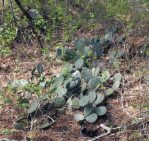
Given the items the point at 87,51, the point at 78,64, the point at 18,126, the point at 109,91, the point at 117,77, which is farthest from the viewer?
the point at 87,51

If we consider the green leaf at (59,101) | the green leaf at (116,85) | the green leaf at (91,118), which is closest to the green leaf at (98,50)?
the green leaf at (116,85)

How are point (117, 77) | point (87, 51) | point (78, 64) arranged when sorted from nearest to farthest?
point (117, 77) → point (78, 64) → point (87, 51)

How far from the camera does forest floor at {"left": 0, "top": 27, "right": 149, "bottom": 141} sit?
12.6ft

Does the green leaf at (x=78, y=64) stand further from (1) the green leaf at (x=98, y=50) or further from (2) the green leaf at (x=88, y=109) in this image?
(2) the green leaf at (x=88, y=109)

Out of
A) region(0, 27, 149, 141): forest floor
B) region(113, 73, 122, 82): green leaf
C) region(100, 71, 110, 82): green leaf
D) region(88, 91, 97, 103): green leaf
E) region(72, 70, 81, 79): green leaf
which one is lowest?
region(0, 27, 149, 141): forest floor

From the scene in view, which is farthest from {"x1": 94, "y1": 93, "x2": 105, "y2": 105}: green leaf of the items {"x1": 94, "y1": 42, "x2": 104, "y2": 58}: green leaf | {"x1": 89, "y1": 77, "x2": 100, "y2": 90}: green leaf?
{"x1": 94, "y1": 42, "x2": 104, "y2": 58}: green leaf

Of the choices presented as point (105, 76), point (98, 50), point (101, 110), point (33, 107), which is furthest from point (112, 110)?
point (98, 50)

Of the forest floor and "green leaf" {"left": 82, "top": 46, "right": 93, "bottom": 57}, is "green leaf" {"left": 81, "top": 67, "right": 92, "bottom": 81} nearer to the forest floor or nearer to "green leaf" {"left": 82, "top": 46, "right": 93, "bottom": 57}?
the forest floor

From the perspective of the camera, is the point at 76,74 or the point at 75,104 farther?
the point at 76,74

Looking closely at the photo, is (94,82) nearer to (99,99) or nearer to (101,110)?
(99,99)

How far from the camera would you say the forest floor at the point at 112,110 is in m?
3.83

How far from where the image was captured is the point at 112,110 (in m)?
4.14

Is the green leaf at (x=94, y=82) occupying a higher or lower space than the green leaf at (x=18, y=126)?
higher

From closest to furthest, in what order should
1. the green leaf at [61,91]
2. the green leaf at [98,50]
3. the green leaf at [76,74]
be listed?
the green leaf at [61,91]
the green leaf at [76,74]
the green leaf at [98,50]
